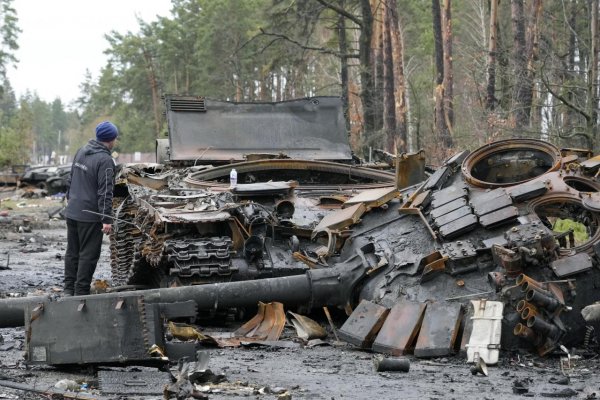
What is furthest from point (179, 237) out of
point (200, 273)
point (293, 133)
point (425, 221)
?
point (293, 133)

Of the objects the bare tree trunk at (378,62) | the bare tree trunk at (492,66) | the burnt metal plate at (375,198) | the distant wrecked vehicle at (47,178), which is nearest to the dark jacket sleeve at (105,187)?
the burnt metal plate at (375,198)

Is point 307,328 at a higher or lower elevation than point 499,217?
lower

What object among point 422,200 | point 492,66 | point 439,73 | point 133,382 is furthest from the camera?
point 439,73

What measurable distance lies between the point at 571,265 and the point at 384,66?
22429 mm

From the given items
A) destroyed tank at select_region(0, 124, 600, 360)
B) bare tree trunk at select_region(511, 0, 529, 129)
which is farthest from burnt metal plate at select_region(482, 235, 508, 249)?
bare tree trunk at select_region(511, 0, 529, 129)

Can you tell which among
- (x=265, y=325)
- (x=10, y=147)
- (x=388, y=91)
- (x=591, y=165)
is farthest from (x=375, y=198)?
(x=10, y=147)

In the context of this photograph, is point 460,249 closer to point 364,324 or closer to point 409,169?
point 364,324

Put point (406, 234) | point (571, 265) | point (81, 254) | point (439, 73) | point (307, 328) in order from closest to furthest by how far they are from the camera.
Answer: point (571, 265)
point (307, 328)
point (406, 234)
point (81, 254)
point (439, 73)

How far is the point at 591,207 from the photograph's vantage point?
7.34m

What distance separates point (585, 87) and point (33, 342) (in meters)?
12.2

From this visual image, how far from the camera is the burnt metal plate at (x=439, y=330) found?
22.9 ft

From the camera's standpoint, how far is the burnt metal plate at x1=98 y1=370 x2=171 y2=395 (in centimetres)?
559

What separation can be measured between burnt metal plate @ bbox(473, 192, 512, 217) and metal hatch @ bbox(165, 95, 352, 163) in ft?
15.9

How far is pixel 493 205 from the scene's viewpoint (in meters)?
7.86
